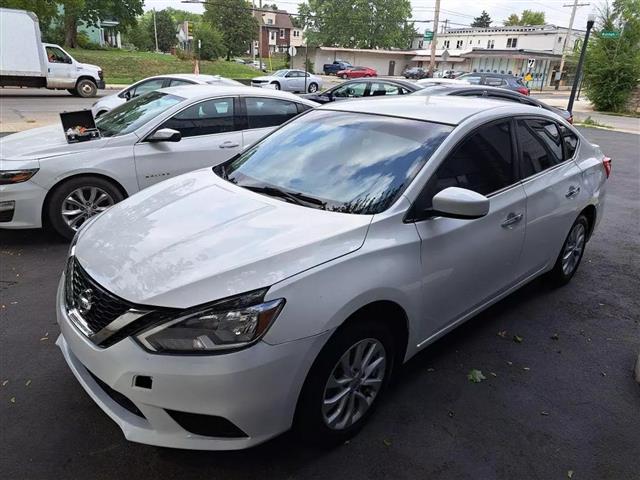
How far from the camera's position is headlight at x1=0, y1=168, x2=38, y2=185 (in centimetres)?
465

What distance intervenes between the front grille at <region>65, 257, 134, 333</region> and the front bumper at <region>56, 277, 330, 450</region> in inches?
4.6

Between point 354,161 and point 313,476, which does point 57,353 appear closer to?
point 313,476

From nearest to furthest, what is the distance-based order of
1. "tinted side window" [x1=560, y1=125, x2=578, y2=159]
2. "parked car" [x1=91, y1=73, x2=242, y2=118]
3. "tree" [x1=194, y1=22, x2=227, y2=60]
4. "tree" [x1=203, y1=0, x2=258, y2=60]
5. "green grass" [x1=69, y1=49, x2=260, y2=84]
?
"tinted side window" [x1=560, y1=125, x2=578, y2=159] < "parked car" [x1=91, y1=73, x2=242, y2=118] < "green grass" [x1=69, y1=49, x2=260, y2=84] < "tree" [x1=194, y1=22, x2=227, y2=60] < "tree" [x1=203, y1=0, x2=258, y2=60]

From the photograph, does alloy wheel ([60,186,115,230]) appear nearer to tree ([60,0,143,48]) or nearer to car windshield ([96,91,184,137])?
car windshield ([96,91,184,137])

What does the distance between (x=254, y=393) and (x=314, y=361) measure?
310 mm

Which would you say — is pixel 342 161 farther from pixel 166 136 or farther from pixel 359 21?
pixel 359 21

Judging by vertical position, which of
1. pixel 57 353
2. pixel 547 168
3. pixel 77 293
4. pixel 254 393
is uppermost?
pixel 547 168

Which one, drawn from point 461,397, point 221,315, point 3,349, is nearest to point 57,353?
point 3,349

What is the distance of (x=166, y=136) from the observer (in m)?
Result: 5.09

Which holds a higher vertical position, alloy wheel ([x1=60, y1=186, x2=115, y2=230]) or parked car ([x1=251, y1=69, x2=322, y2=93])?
alloy wheel ([x1=60, y1=186, x2=115, y2=230])

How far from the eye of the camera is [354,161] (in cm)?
304

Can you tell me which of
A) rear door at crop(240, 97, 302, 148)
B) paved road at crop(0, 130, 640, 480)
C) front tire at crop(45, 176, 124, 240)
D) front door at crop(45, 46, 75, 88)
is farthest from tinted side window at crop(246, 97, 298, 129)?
front door at crop(45, 46, 75, 88)

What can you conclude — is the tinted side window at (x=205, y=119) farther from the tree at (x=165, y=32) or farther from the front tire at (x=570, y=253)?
the tree at (x=165, y=32)

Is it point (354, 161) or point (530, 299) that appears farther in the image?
point (530, 299)
